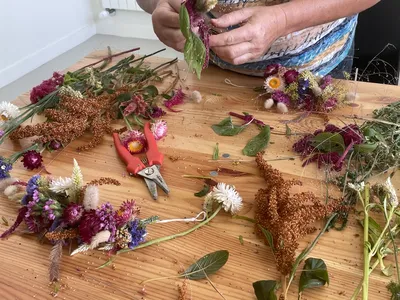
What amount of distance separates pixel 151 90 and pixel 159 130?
0.60ft

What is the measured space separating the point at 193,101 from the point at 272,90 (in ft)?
0.60

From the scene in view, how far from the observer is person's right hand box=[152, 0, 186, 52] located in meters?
0.93

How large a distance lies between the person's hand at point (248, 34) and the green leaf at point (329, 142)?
267mm

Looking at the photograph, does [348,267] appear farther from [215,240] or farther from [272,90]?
[272,90]

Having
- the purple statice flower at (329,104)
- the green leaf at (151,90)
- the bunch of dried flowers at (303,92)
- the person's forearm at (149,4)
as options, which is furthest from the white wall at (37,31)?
the purple statice flower at (329,104)

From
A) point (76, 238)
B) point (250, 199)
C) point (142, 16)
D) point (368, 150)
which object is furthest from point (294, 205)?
point (142, 16)

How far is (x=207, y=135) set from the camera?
87 cm

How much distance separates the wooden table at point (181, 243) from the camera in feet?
1.86

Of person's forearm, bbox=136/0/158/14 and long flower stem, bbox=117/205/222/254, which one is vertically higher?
person's forearm, bbox=136/0/158/14

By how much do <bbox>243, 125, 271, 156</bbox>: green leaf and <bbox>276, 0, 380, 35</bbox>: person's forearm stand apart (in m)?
0.28

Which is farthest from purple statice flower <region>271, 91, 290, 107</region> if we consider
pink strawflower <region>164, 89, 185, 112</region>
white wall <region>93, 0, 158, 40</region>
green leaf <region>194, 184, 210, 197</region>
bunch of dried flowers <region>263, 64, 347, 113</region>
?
white wall <region>93, 0, 158, 40</region>

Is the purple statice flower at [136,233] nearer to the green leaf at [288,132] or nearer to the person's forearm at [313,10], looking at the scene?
the green leaf at [288,132]

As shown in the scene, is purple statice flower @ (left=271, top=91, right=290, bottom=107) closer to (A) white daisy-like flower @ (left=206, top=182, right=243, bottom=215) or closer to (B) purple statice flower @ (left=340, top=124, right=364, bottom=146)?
(B) purple statice flower @ (left=340, top=124, right=364, bottom=146)

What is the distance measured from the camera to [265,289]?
1.74 feet
